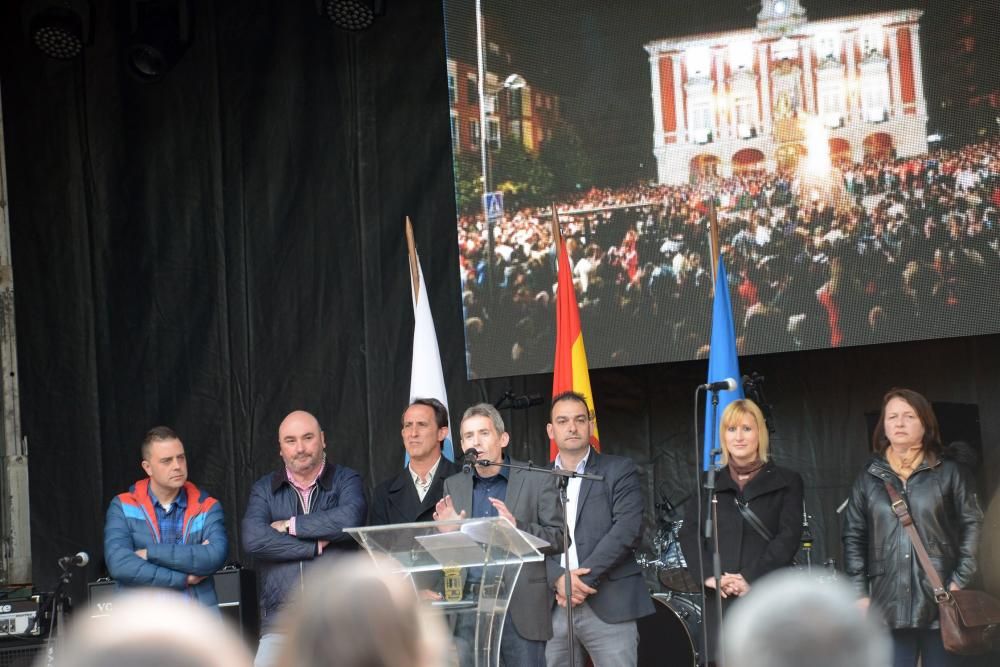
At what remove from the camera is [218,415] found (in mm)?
7590

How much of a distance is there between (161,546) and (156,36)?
3.56 meters

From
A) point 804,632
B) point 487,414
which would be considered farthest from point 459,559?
point 804,632

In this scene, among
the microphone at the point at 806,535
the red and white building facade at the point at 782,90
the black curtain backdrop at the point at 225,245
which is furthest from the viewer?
the black curtain backdrop at the point at 225,245

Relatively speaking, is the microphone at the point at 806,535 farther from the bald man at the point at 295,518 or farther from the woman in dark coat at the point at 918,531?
the bald man at the point at 295,518

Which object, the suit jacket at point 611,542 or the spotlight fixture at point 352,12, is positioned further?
the spotlight fixture at point 352,12

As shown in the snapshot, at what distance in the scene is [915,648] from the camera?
16.0 ft

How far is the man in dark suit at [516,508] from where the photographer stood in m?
4.71

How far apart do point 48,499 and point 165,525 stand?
7.41 feet

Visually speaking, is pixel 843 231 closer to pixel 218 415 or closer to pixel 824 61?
pixel 824 61

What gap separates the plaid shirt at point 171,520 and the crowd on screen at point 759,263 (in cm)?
196

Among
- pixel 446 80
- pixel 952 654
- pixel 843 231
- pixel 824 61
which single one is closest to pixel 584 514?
pixel 952 654

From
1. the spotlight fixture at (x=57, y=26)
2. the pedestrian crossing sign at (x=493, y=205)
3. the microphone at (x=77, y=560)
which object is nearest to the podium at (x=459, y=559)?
the microphone at (x=77, y=560)

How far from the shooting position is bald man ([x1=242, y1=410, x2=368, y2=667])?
5352 mm

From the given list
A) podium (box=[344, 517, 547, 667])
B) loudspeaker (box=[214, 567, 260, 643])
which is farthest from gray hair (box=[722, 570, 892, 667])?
loudspeaker (box=[214, 567, 260, 643])
